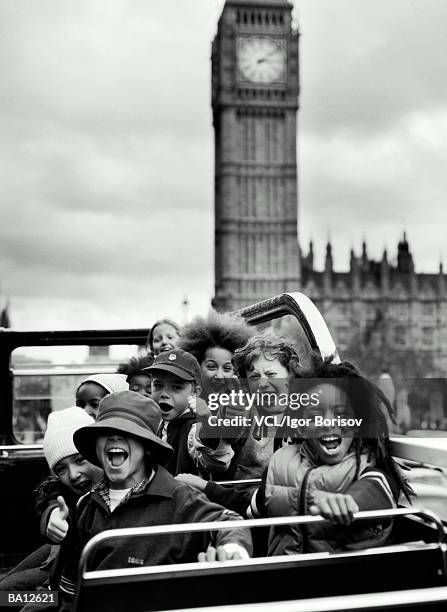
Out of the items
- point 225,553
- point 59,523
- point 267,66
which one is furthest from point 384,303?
point 225,553

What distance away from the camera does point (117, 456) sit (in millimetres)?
1755

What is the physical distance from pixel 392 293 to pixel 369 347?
523 centimetres

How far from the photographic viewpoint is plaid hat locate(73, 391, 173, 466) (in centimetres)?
174

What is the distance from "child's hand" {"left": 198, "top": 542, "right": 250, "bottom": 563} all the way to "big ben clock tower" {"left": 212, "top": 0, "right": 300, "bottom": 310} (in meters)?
49.3

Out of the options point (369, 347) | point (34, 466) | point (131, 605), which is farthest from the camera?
point (369, 347)

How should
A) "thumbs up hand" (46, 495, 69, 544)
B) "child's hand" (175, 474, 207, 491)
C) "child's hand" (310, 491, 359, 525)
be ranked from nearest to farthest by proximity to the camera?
"child's hand" (310, 491, 359, 525)
"thumbs up hand" (46, 495, 69, 544)
"child's hand" (175, 474, 207, 491)

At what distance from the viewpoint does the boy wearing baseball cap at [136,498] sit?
1.70m

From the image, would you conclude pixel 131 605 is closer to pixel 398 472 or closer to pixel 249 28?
pixel 398 472

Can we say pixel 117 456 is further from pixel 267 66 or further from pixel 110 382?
pixel 267 66

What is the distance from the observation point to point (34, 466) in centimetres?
355

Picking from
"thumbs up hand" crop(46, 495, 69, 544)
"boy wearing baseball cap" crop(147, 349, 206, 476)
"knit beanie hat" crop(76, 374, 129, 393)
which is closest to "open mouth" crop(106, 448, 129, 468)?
"thumbs up hand" crop(46, 495, 69, 544)

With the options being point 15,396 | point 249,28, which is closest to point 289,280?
point 249,28

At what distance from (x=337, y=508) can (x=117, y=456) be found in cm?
47

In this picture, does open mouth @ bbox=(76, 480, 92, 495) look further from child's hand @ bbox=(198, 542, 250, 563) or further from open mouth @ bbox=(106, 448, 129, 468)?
child's hand @ bbox=(198, 542, 250, 563)
